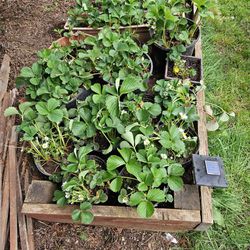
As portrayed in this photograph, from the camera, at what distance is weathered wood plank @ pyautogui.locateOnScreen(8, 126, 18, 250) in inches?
70.6

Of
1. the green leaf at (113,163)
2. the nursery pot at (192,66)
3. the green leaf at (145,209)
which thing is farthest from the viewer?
the nursery pot at (192,66)

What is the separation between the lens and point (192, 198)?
68.6 inches

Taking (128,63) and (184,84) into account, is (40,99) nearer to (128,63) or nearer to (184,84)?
(128,63)

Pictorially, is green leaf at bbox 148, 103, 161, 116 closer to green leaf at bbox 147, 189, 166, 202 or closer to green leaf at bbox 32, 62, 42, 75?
green leaf at bbox 147, 189, 166, 202

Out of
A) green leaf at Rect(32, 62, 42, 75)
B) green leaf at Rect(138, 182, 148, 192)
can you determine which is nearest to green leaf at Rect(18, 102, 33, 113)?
green leaf at Rect(32, 62, 42, 75)

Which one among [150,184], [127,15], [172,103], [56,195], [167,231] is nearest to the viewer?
[150,184]

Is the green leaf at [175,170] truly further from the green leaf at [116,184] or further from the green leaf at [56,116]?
the green leaf at [56,116]

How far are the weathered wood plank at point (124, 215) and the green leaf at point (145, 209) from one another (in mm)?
183

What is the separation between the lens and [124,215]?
1.67 meters

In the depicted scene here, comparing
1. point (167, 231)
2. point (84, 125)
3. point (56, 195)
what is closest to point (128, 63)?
point (84, 125)

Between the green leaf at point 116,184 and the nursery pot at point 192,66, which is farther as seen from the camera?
the nursery pot at point 192,66

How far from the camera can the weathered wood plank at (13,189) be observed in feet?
5.88

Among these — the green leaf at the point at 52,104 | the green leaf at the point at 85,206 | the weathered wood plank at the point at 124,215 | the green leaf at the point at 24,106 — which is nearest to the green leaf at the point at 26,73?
the green leaf at the point at 24,106

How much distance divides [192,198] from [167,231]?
0.38 metres
